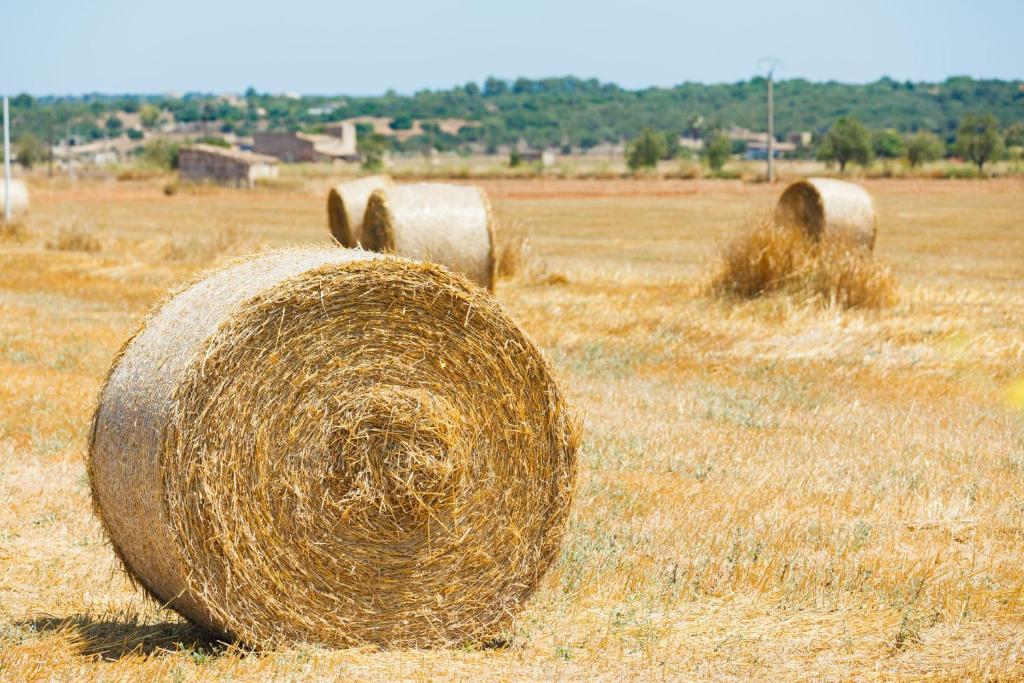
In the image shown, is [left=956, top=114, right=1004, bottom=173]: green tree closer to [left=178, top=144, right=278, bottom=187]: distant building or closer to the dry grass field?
[left=178, top=144, right=278, bottom=187]: distant building

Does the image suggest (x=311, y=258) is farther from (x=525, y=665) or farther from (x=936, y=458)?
(x=936, y=458)

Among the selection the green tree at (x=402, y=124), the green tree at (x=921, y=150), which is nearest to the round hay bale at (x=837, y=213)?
the green tree at (x=921, y=150)

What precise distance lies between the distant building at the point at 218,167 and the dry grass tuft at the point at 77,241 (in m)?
41.5

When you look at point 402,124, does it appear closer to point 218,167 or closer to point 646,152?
point 646,152

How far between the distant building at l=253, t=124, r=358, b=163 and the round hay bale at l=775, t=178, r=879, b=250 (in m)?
112

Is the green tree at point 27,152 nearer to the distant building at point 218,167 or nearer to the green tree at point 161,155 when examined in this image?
the green tree at point 161,155

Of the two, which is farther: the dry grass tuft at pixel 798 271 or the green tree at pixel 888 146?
the green tree at pixel 888 146

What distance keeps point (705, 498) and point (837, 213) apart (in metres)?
13.2

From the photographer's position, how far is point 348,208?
21.5 m

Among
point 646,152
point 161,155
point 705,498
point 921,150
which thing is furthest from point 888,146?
point 705,498

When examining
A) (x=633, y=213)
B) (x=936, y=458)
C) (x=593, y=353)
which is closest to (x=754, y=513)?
(x=936, y=458)

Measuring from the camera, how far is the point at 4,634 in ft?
19.2

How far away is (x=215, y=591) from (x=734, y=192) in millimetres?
51591

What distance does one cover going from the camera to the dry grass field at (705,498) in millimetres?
5906
